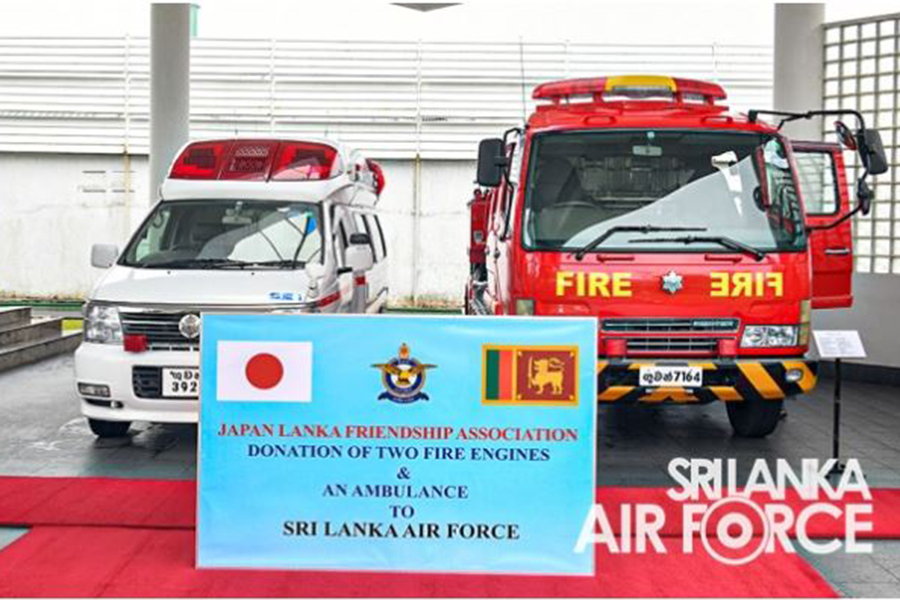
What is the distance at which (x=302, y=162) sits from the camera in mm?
9680

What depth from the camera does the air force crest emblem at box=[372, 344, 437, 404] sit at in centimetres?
536

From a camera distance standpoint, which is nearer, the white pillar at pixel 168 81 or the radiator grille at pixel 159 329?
the radiator grille at pixel 159 329

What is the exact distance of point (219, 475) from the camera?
5.40m

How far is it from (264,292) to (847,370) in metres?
7.74

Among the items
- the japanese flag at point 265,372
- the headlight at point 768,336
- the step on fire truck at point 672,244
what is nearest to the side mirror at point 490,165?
the step on fire truck at point 672,244

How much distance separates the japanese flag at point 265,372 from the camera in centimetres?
533

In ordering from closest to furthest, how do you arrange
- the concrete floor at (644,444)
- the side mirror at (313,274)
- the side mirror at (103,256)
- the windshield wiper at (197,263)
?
the concrete floor at (644,444)
the side mirror at (313,274)
the windshield wiper at (197,263)
the side mirror at (103,256)

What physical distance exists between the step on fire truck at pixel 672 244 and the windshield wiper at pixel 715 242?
10 mm

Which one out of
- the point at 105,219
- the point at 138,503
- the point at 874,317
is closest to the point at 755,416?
the point at 874,317

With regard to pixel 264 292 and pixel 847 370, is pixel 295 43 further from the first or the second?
pixel 264 292

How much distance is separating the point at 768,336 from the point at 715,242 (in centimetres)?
78

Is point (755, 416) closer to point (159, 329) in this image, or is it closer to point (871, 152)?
point (871, 152)

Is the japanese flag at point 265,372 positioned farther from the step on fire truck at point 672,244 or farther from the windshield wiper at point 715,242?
the windshield wiper at point 715,242

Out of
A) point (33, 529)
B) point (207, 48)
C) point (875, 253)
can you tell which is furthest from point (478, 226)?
point (207, 48)
